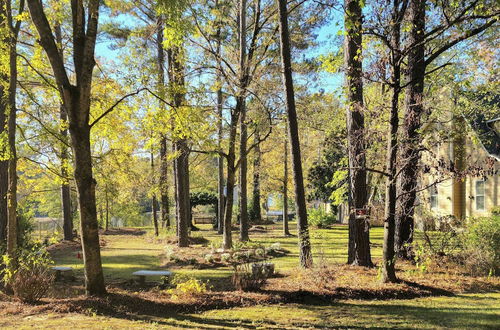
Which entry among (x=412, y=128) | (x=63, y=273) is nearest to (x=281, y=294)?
(x=412, y=128)

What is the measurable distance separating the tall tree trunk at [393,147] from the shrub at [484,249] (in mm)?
2274

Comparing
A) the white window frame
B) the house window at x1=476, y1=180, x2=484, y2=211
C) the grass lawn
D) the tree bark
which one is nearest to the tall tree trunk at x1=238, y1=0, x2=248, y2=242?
the tree bark

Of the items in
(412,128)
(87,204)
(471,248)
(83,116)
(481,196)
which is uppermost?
(83,116)

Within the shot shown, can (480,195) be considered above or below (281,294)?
above

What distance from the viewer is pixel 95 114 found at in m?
11.0

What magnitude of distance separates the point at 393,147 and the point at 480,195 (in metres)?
14.4

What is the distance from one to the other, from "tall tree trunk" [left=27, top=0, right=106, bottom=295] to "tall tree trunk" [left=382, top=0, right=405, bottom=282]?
545 centimetres

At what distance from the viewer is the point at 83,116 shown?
23.5 feet

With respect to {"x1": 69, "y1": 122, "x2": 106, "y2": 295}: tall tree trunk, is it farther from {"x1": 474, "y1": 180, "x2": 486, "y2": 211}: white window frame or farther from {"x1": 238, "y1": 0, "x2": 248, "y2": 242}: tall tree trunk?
{"x1": 474, "y1": 180, "x2": 486, "y2": 211}: white window frame

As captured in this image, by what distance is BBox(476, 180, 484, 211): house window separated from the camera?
18969 mm

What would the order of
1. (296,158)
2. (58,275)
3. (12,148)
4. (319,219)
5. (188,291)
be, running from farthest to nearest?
(319,219)
(58,275)
(296,158)
(12,148)
(188,291)

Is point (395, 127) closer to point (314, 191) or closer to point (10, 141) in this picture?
point (10, 141)

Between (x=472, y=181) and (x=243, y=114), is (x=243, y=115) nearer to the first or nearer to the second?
(x=243, y=114)

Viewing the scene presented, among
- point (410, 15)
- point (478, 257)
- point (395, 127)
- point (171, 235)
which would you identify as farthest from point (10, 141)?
point (171, 235)
